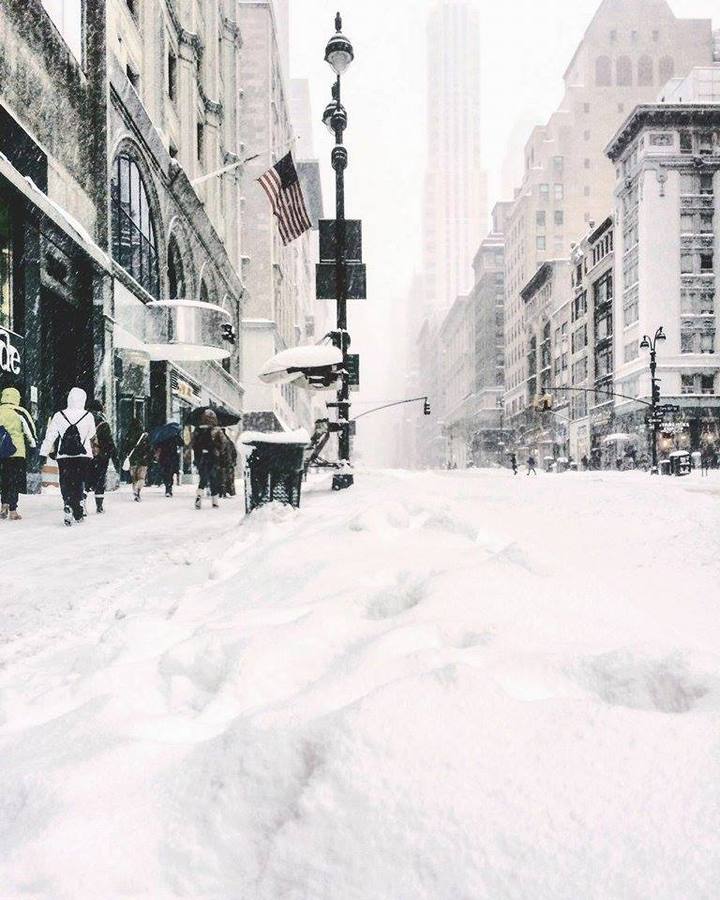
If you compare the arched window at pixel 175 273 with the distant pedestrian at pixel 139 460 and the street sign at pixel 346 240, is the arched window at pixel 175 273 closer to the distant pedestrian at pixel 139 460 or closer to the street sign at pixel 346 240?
the distant pedestrian at pixel 139 460

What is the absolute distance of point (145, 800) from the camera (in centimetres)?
174

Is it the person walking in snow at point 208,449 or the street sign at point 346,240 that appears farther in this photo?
the person walking in snow at point 208,449

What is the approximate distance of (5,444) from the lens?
32.7ft

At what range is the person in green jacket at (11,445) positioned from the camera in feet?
32.8

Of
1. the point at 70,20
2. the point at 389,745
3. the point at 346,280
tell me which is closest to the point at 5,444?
the point at 346,280

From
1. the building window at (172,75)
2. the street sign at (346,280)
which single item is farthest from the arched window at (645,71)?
the street sign at (346,280)

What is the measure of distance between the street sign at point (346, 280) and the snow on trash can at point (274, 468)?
471 centimetres

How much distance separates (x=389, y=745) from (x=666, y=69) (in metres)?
103

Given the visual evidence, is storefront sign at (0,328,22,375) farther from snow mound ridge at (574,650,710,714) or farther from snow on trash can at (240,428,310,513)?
snow mound ridge at (574,650,710,714)

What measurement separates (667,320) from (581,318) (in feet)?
53.1

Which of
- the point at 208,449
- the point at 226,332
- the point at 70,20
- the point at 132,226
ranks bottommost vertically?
the point at 208,449

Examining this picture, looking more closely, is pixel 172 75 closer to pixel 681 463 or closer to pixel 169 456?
pixel 169 456

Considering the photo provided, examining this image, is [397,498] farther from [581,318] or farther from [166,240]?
[581,318]

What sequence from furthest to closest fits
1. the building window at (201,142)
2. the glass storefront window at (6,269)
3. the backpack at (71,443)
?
the building window at (201,142) < the glass storefront window at (6,269) < the backpack at (71,443)
